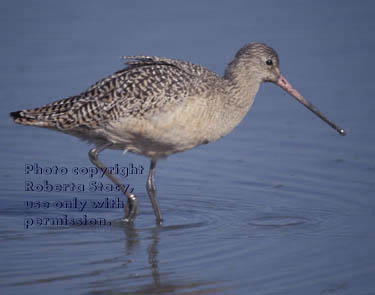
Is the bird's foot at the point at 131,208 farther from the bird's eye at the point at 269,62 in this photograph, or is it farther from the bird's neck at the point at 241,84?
the bird's eye at the point at 269,62

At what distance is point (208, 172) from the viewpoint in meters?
8.85

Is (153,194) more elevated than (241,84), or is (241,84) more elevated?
(241,84)

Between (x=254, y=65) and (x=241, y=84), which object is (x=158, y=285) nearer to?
(x=241, y=84)

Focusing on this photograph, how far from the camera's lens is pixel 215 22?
13242 millimetres

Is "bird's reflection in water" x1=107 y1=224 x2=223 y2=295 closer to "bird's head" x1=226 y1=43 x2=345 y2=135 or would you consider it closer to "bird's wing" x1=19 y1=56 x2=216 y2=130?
"bird's wing" x1=19 y1=56 x2=216 y2=130

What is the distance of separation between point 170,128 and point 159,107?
0.70 feet

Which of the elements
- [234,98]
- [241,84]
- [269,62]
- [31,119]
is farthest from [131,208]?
[269,62]

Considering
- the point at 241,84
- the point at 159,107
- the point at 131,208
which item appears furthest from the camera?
the point at 241,84

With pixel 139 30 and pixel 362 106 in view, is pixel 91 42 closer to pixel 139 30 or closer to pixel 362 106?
pixel 139 30

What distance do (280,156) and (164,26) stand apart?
455 centimetres

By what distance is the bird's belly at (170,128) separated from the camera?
23.6 ft

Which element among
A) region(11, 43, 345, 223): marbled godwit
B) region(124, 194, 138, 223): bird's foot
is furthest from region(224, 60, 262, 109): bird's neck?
region(124, 194, 138, 223): bird's foot

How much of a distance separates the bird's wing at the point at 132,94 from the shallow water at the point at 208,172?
3.22 feet

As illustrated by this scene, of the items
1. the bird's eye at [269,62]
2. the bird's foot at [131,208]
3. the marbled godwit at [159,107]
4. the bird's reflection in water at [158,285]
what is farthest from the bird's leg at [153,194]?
the bird's eye at [269,62]
